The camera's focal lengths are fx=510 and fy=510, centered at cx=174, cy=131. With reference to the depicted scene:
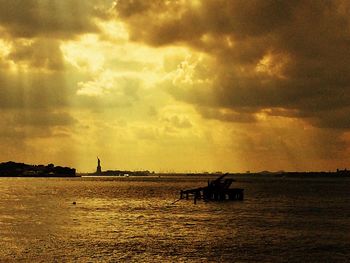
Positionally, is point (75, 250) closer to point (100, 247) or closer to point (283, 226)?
point (100, 247)

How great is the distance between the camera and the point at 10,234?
4972cm

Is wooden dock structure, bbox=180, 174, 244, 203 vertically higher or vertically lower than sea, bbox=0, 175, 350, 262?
higher

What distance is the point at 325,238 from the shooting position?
4828 cm

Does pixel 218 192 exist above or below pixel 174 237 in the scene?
above

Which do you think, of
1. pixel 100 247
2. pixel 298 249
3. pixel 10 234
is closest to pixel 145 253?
pixel 100 247

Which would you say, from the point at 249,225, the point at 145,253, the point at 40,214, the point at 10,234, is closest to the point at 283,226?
the point at 249,225

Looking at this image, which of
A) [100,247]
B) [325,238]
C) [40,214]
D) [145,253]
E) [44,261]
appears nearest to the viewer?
[44,261]

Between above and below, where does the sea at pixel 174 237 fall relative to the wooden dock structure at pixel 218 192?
below

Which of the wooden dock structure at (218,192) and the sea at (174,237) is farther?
the wooden dock structure at (218,192)

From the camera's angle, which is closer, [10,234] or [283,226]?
[10,234]

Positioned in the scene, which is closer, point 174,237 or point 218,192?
point 174,237

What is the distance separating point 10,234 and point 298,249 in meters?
27.3

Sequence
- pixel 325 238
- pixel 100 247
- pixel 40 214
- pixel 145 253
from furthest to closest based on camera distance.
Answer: pixel 40 214 → pixel 325 238 → pixel 100 247 → pixel 145 253

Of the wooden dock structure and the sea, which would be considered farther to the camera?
the wooden dock structure
